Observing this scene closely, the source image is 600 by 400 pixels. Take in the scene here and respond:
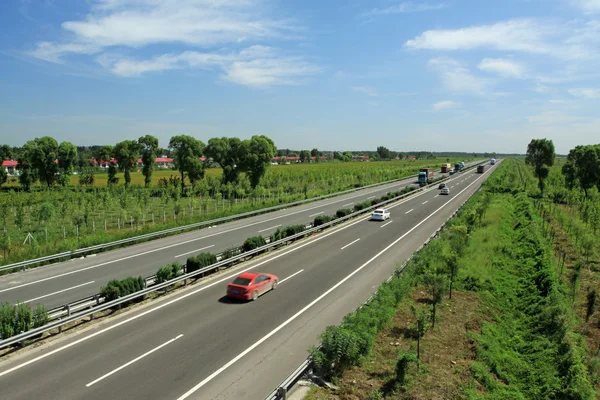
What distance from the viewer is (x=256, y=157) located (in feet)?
207

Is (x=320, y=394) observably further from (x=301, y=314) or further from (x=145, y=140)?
(x=145, y=140)

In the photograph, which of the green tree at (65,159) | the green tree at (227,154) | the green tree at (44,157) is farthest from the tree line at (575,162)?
the green tree at (44,157)

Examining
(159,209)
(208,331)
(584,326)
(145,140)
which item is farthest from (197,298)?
(145,140)

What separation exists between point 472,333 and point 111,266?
19.6 meters

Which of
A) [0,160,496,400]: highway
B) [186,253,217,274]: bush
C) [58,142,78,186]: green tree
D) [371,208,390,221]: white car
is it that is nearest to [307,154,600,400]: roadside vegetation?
[0,160,496,400]: highway

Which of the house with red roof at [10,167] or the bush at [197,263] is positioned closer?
the bush at [197,263]

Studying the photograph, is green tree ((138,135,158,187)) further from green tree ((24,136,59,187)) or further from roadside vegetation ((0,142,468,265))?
green tree ((24,136,59,187))

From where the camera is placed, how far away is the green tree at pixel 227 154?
67312mm

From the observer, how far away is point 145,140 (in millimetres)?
71938

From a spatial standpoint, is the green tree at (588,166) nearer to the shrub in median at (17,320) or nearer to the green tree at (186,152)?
the green tree at (186,152)

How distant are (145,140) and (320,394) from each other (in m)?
69.3

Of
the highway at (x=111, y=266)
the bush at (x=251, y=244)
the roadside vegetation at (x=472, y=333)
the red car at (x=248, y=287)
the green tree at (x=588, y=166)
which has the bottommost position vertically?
the roadside vegetation at (x=472, y=333)

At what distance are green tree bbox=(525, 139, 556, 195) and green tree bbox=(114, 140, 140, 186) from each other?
65991 mm

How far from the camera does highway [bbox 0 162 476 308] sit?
61.9ft
